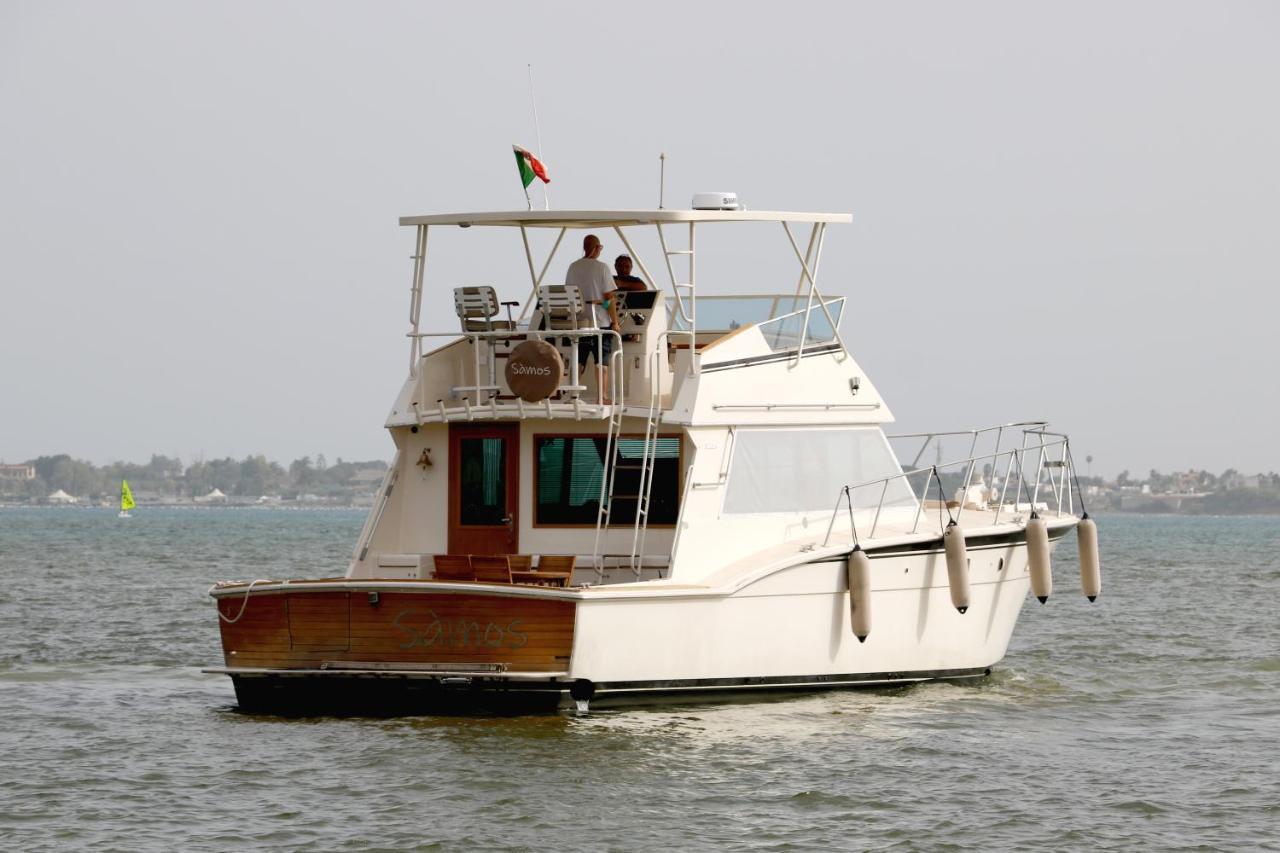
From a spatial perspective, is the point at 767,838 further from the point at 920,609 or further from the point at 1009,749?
the point at 920,609

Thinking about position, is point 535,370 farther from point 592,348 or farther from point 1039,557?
point 1039,557

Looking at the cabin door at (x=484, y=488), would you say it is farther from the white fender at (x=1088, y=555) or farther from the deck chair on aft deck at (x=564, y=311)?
the white fender at (x=1088, y=555)

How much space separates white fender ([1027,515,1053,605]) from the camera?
53.7ft

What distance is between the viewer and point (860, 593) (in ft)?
49.6

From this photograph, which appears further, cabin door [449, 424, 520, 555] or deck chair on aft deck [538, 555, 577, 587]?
cabin door [449, 424, 520, 555]

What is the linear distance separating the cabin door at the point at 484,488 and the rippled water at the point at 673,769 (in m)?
2.07

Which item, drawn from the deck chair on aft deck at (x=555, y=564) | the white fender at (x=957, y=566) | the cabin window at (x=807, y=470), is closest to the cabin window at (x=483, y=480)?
the deck chair on aft deck at (x=555, y=564)

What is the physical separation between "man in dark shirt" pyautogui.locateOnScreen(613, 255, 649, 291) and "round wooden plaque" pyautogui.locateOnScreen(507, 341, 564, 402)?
1701 mm

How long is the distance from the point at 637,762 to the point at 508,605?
1.55 metres

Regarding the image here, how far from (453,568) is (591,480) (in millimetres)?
1627

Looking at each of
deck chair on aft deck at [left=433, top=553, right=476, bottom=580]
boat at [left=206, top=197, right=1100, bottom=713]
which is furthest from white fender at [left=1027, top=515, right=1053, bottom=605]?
deck chair on aft deck at [left=433, top=553, right=476, bottom=580]

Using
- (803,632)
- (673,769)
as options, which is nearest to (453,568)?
(803,632)

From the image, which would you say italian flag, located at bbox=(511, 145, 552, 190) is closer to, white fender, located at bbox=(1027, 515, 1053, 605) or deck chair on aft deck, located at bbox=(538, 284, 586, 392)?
deck chair on aft deck, located at bbox=(538, 284, 586, 392)

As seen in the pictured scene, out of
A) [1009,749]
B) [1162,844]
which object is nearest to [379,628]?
[1009,749]
